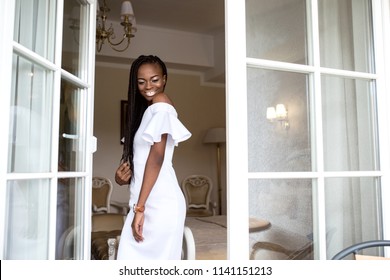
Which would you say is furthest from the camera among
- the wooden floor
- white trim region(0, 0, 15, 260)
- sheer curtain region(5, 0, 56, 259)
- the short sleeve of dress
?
the wooden floor

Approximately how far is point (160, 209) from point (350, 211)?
2.88 feet

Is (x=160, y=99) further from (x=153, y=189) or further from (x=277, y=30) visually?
(x=277, y=30)

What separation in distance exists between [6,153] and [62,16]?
690 mm

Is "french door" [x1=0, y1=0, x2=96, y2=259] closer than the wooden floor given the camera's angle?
Yes

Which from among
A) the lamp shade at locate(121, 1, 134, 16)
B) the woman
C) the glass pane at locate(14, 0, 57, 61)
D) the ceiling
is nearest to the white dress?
the woman

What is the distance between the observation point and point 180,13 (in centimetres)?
439

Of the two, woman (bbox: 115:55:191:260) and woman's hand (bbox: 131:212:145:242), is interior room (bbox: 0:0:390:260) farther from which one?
woman's hand (bbox: 131:212:145:242)

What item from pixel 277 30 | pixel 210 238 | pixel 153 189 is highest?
pixel 277 30

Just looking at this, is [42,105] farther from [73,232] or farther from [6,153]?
[73,232]

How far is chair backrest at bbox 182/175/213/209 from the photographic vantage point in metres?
5.05

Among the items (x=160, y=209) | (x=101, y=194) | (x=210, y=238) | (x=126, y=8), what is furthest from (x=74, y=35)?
(x=101, y=194)

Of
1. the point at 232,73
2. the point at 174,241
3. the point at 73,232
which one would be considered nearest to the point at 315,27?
the point at 232,73

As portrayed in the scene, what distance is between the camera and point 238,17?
1.32 m

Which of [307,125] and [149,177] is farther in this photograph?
[149,177]
